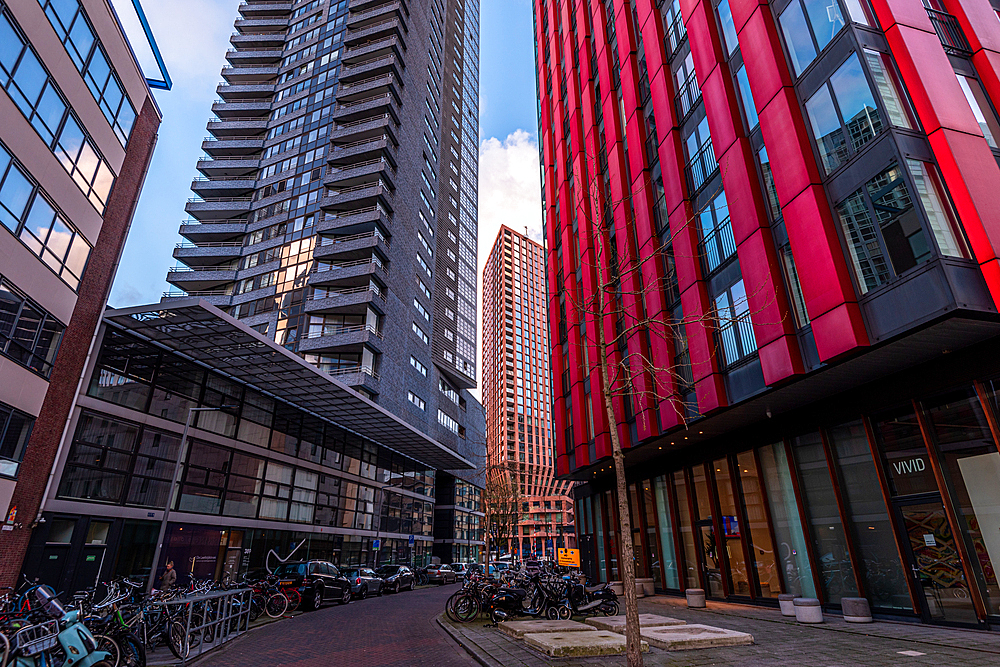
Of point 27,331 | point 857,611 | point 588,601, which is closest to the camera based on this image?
point 857,611

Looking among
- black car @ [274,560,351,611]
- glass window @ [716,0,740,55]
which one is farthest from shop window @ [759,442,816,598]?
black car @ [274,560,351,611]

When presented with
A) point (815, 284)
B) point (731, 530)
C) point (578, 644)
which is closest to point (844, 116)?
point (815, 284)

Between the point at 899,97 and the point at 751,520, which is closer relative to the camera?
the point at 899,97

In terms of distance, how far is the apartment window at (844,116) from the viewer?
12633 mm

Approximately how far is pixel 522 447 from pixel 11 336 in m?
135

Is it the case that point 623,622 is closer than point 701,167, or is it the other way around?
point 623,622

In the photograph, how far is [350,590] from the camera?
2534 centimetres

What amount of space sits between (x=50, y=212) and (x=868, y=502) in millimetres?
26820

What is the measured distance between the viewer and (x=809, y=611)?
1352cm

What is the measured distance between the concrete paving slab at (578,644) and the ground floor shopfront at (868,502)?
737 cm

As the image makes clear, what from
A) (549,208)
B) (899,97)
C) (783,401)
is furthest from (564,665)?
(549,208)

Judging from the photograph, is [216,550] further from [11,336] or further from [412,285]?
[412,285]

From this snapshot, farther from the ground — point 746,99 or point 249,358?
point 746,99

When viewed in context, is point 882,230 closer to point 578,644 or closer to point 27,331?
point 578,644
